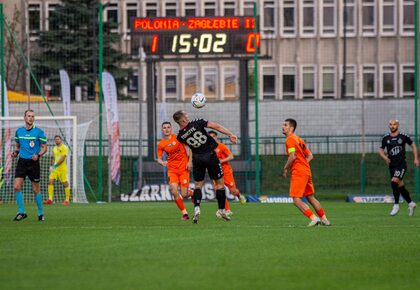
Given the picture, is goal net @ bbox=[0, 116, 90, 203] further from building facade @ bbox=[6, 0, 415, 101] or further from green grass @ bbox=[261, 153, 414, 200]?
building facade @ bbox=[6, 0, 415, 101]

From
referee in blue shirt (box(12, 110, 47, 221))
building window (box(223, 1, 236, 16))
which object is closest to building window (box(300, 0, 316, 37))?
building window (box(223, 1, 236, 16))

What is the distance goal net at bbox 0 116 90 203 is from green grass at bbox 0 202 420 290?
12.0 metres

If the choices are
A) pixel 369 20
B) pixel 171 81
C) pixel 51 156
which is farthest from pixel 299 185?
pixel 171 81

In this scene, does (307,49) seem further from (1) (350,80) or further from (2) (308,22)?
(1) (350,80)

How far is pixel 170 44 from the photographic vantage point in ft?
116

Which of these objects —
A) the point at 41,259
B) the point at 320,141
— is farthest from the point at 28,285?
the point at 320,141

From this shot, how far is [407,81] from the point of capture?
61312 mm

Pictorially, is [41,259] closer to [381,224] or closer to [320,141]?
[381,224]

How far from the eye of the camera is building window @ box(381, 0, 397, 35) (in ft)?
213

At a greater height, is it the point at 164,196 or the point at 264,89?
the point at 264,89

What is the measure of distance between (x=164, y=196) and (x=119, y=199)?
1.34 meters

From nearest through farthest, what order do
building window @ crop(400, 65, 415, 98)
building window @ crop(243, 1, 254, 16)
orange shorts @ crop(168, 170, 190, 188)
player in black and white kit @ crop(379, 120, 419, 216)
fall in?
orange shorts @ crop(168, 170, 190, 188), player in black and white kit @ crop(379, 120, 419, 216), building window @ crop(400, 65, 415, 98), building window @ crop(243, 1, 254, 16)

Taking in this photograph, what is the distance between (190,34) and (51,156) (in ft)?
19.3

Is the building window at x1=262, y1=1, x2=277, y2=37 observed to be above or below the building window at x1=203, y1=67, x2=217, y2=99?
above
